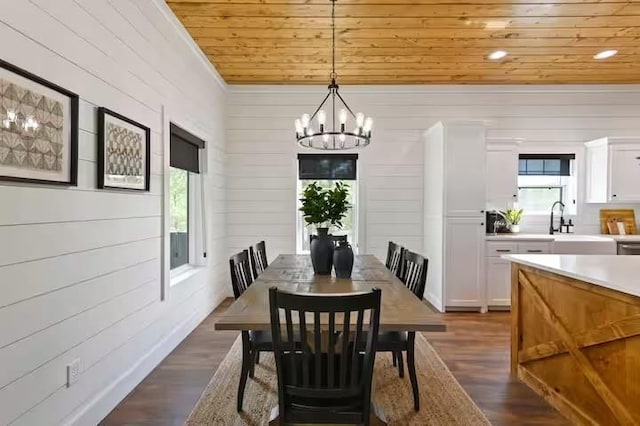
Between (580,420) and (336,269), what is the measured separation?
65.9 inches

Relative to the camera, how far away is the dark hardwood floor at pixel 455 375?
2.62m

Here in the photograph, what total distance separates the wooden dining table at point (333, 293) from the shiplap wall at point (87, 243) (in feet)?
2.61

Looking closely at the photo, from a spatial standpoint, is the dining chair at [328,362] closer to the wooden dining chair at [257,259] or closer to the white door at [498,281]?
the wooden dining chair at [257,259]

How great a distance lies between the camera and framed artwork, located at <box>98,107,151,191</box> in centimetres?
254

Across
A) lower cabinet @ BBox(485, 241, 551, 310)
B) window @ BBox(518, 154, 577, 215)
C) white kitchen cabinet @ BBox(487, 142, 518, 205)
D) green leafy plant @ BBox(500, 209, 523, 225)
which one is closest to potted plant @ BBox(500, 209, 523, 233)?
green leafy plant @ BBox(500, 209, 523, 225)

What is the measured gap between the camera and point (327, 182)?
5898 millimetres

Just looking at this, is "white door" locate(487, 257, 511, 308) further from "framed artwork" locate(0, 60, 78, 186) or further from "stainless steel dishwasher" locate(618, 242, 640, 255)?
"framed artwork" locate(0, 60, 78, 186)

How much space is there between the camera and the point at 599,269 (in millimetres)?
2580

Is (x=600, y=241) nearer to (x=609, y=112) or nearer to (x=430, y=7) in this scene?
(x=609, y=112)

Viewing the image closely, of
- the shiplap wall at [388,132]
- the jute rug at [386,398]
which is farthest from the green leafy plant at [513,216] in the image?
the jute rug at [386,398]

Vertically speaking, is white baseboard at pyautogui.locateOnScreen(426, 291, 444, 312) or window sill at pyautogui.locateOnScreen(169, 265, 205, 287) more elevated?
window sill at pyautogui.locateOnScreen(169, 265, 205, 287)

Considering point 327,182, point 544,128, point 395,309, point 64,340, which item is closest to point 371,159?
point 327,182

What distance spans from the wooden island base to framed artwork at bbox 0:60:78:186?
2826mm

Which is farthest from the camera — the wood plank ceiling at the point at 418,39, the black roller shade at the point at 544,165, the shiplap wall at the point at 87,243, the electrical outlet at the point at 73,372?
the black roller shade at the point at 544,165
